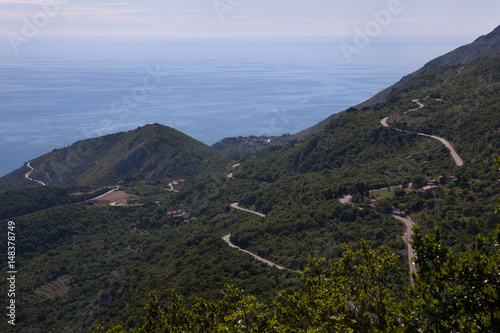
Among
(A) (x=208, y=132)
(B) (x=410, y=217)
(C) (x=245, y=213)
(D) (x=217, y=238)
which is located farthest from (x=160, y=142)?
(A) (x=208, y=132)

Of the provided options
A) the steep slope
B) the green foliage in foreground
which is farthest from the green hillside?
the steep slope

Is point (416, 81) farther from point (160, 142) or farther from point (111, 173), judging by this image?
point (111, 173)

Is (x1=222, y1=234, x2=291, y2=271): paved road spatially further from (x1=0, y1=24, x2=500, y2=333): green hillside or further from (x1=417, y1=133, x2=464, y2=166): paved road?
(x1=417, y1=133, x2=464, y2=166): paved road

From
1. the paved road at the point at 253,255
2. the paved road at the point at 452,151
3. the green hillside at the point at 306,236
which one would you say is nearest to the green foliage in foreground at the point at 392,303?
the green hillside at the point at 306,236

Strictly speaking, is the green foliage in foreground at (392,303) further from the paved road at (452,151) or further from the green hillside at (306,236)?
the paved road at (452,151)

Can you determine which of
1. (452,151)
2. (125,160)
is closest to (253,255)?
(452,151)

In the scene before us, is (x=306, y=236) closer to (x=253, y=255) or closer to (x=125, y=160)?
(x=253, y=255)
